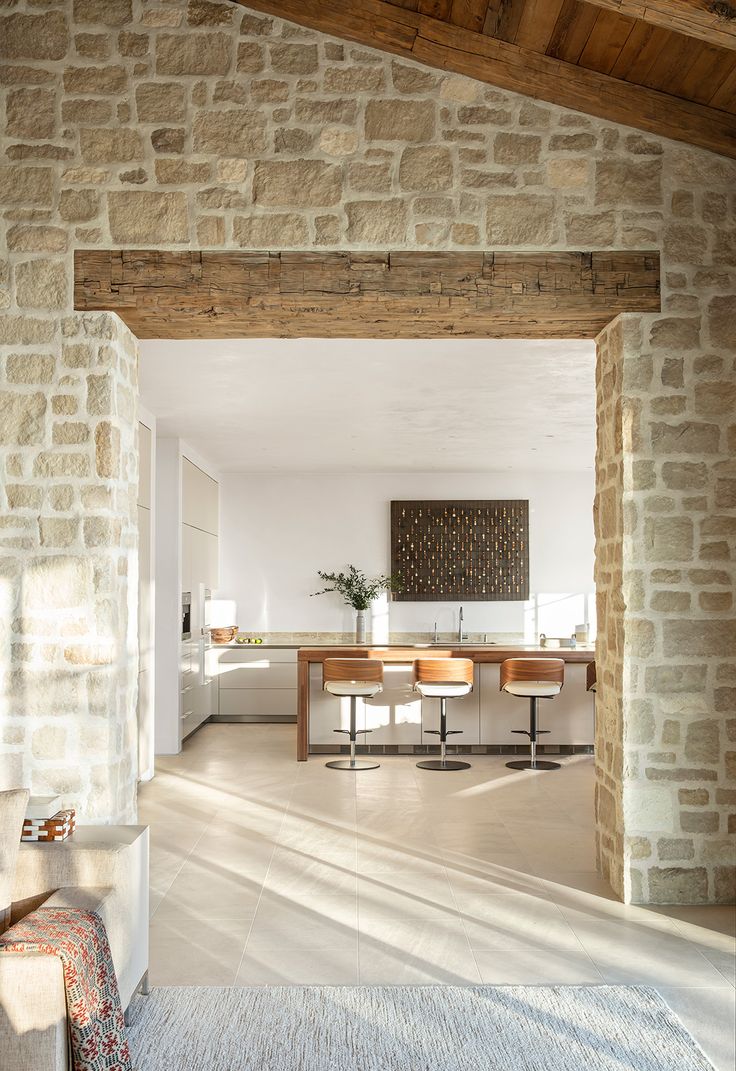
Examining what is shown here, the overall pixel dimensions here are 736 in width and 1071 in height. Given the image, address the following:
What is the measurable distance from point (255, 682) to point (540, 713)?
10.8 ft

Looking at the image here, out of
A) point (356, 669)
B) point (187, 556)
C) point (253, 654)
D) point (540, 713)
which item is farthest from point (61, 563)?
point (253, 654)

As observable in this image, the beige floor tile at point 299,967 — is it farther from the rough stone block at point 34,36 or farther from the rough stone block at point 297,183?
the rough stone block at point 34,36

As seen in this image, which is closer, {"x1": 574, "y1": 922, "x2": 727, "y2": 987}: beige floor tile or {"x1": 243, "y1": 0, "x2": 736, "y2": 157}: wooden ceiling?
{"x1": 574, "y1": 922, "x2": 727, "y2": 987}: beige floor tile

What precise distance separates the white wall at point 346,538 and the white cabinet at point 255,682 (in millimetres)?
891

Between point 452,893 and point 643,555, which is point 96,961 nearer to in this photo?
point 452,893

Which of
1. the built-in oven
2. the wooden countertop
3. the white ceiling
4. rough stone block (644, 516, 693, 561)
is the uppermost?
the white ceiling

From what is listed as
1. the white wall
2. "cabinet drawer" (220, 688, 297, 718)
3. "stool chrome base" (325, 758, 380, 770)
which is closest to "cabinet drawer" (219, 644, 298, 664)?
"cabinet drawer" (220, 688, 297, 718)

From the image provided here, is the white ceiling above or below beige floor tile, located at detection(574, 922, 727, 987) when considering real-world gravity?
above

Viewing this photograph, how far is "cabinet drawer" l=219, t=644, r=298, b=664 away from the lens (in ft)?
33.9

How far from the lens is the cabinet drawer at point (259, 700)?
1032cm

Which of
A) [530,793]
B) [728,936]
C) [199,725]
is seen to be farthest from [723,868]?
[199,725]

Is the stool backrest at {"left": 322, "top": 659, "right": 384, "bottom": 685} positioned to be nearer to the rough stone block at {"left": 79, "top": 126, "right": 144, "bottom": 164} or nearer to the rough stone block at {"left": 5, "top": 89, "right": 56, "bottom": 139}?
the rough stone block at {"left": 79, "top": 126, "right": 144, "bottom": 164}

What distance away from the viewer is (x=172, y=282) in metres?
4.25

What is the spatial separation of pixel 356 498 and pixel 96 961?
873 cm
